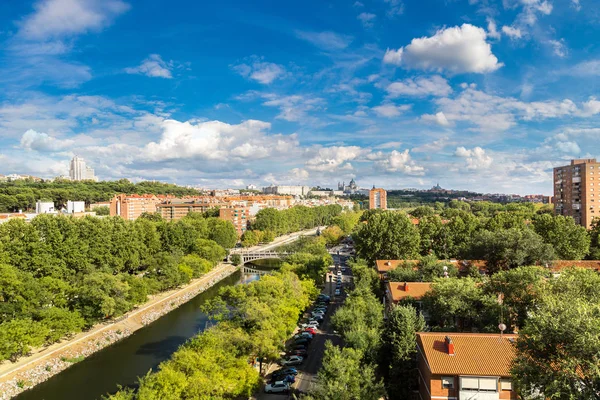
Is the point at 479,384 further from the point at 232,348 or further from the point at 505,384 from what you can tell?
the point at 232,348

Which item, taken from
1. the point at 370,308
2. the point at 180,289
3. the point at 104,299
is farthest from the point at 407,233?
the point at 104,299

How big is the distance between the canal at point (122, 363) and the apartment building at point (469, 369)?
1547 cm

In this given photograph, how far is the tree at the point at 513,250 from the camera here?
29.3 meters

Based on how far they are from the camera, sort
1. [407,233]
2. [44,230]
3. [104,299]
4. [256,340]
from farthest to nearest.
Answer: [407,233], [44,230], [104,299], [256,340]

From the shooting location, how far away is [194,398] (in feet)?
44.0

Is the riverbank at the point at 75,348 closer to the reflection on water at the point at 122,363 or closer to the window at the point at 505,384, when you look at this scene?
the reflection on water at the point at 122,363

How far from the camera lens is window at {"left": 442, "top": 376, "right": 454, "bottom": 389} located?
1300cm

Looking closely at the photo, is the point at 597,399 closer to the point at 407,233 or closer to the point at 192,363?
the point at 192,363

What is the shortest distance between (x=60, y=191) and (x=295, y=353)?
85.3 m

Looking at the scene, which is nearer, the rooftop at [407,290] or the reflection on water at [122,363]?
the reflection on water at [122,363]

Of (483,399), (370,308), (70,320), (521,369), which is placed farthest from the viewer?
(70,320)

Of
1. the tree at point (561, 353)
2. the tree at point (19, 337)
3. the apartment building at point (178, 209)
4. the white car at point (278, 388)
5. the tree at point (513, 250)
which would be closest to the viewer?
the tree at point (561, 353)

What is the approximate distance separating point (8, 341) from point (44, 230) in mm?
14209

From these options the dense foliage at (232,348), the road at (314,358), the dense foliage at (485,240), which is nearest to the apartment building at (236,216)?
the dense foliage at (485,240)
